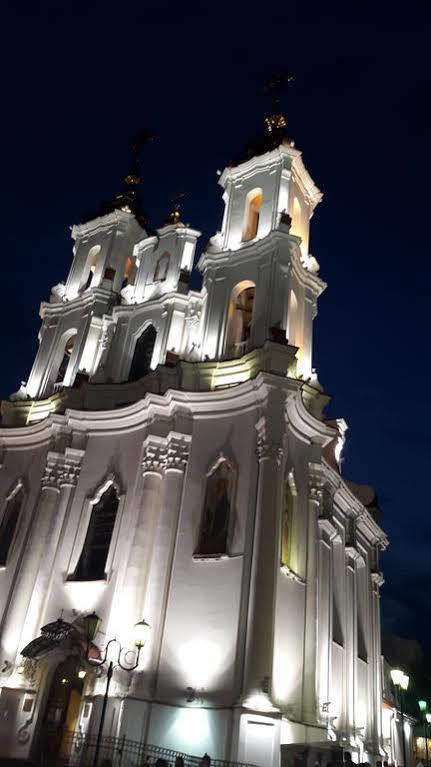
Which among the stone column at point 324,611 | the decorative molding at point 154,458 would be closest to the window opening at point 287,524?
the stone column at point 324,611

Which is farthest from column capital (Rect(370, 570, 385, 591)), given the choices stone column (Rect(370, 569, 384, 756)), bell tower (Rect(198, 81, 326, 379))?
bell tower (Rect(198, 81, 326, 379))

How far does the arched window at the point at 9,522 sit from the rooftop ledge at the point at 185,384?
3090mm

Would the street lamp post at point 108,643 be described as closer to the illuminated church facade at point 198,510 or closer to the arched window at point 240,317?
the illuminated church facade at point 198,510

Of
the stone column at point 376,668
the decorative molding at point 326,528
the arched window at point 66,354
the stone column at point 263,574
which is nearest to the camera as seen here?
the stone column at point 263,574

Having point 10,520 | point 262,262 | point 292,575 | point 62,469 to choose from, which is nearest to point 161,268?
point 262,262

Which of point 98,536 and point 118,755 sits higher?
point 98,536

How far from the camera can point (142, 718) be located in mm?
18844

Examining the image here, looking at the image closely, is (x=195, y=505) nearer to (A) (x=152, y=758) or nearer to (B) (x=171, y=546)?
(B) (x=171, y=546)

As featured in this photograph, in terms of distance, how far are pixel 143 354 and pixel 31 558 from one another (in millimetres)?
8862

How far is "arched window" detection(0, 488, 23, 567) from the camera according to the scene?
25.6 meters

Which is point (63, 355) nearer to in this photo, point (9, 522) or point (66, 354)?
point (66, 354)

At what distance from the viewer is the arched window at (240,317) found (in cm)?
2630

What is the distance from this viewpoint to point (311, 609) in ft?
71.0

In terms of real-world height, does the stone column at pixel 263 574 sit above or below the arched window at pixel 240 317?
below
